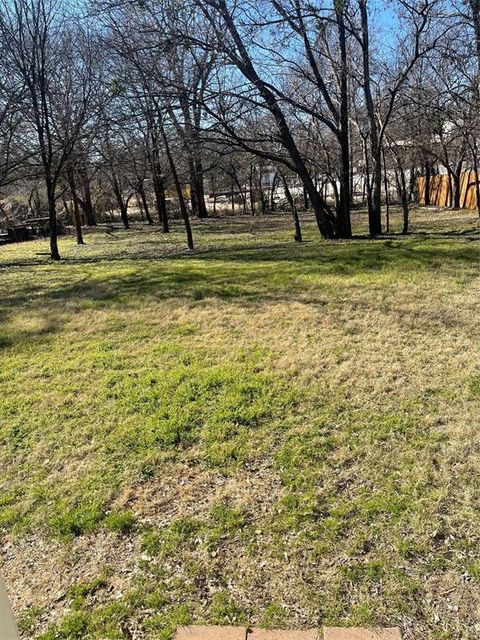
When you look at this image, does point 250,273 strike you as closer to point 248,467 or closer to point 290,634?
point 248,467

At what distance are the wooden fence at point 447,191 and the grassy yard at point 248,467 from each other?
18120mm

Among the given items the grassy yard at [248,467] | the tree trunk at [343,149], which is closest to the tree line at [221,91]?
the tree trunk at [343,149]

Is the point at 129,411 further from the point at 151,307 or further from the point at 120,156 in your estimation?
the point at 120,156

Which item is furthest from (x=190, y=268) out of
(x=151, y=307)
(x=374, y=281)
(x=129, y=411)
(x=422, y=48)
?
(x=422, y=48)

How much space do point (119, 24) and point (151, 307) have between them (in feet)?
25.2

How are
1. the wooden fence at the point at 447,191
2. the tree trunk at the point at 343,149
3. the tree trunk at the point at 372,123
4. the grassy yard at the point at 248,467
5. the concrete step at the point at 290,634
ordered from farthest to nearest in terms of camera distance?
the wooden fence at the point at 447,191 < the tree trunk at the point at 343,149 < the tree trunk at the point at 372,123 < the grassy yard at the point at 248,467 < the concrete step at the point at 290,634

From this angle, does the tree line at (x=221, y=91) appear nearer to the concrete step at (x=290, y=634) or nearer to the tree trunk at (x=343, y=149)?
the tree trunk at (x=343, y=149)

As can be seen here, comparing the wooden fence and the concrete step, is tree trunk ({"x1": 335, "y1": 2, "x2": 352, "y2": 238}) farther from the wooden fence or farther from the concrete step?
the concrete step

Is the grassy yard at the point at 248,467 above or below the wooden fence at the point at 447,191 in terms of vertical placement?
below

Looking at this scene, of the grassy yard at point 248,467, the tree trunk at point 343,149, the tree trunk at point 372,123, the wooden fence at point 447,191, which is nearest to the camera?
the grassy yard at point 248,467

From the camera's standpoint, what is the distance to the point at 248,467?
2.67 metres

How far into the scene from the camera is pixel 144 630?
174 centimetres

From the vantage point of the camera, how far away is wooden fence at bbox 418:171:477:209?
2145 centimetres

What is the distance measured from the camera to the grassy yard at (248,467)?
184 centimetres
